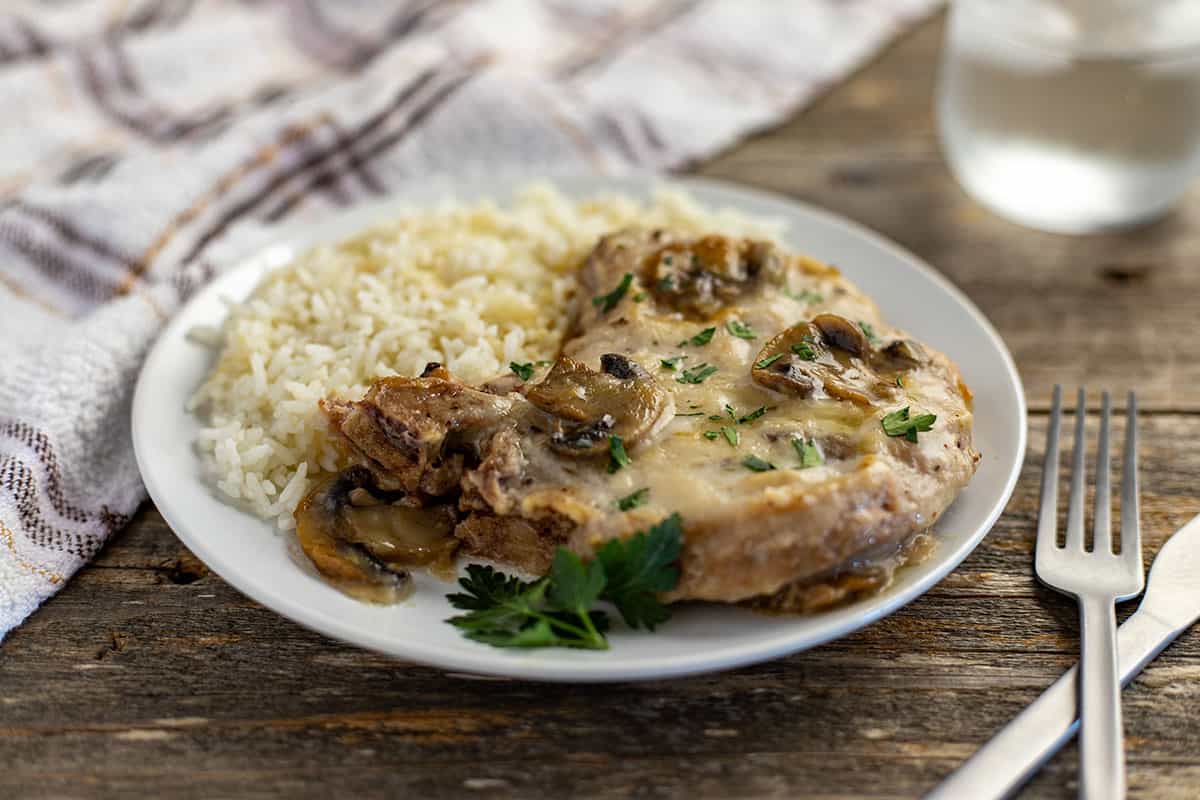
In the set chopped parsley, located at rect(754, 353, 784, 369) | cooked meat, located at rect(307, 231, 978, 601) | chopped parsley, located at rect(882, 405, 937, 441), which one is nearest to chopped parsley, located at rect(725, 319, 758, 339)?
cooked meat, located at rect(307, 231, 978, 601)

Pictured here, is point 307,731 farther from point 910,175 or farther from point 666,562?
point 910,175

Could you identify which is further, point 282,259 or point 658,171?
point 658,171

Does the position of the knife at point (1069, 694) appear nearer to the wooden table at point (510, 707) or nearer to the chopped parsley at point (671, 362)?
the wooden table at point (510, 707)

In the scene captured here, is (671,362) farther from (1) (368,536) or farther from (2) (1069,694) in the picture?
(2) (1069,694)

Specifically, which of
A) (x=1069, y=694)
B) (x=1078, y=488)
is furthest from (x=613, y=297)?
(x=1069, y=694)

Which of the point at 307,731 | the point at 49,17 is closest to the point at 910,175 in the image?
the point at 307,731

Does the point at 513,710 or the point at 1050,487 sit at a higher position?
the point at 1050,487

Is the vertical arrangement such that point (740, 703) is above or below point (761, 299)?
below
